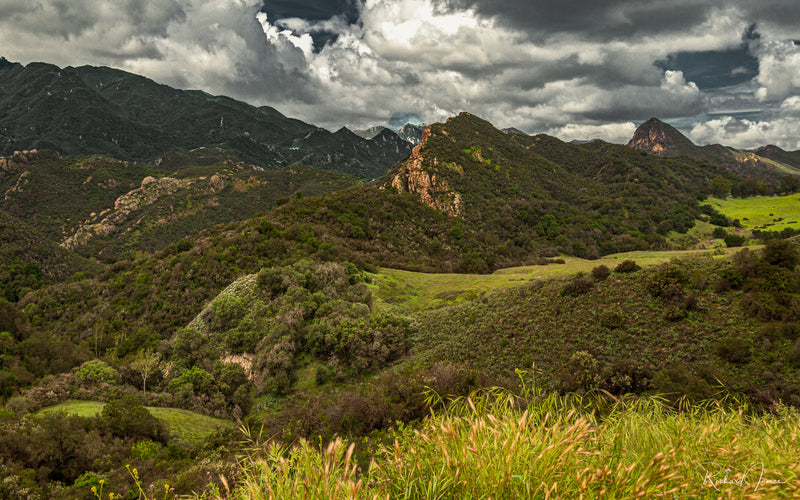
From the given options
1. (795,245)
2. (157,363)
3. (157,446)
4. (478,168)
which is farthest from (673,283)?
(478,168)

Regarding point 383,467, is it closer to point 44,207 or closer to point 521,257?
point 521,257

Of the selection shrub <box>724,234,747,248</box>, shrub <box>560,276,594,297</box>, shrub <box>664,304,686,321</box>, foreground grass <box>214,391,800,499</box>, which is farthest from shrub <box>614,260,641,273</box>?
shrub <box>724,234,747,248</box>

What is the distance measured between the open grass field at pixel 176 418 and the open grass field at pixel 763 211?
258 feet

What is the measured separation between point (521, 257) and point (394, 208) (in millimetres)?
21964

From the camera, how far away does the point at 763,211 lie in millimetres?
67062

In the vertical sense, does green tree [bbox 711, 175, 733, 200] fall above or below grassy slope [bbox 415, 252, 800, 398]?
above

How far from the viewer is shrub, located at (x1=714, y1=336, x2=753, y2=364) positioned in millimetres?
10562

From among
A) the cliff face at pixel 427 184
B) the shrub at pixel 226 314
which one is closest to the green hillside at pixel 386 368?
the shrub at pixel 226 314

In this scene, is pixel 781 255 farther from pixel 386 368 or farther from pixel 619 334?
pixel 386 368

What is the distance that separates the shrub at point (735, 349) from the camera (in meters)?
10.6

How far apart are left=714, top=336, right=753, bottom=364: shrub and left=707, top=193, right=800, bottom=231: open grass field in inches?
2518

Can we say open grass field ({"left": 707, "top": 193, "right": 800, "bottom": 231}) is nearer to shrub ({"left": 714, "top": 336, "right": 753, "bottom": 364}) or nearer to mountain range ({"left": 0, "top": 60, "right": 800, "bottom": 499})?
mountain range ({"left": 0, "top": 60, "right": 800, "bottom": 499})

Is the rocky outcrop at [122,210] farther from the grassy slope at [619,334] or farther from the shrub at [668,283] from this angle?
the shrub at [668,283]

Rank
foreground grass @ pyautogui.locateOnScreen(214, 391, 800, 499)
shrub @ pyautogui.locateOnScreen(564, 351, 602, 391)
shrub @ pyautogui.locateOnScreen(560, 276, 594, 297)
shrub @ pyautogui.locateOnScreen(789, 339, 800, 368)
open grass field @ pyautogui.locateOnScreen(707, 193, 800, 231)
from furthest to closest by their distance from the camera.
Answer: open grass field @ pyautogui.locateOnScreen(707, 193, 800, 231) → shrub @ pyautogui.locateOnScreen(560, 276, 594, 297) → shrub @ pyautogui.locateOnScreen(564, 351, 602, 391) → shrub @ pyautogui.locateOnScreen(789, 339, 800, 368) → foreground grass @ pyautogui.locateOnScreen(214, 391, 800, 499)
